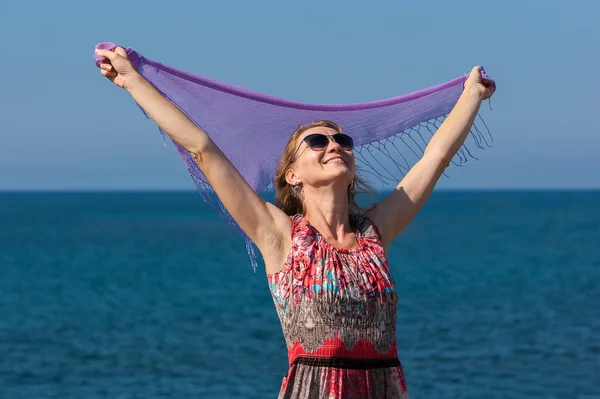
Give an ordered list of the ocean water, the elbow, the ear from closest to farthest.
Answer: the ear, the elbow, the ocean water

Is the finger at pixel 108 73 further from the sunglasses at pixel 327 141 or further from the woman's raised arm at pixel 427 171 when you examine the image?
the woman's raised arm at pixel 427 171

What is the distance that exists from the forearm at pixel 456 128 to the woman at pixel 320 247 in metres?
0.17

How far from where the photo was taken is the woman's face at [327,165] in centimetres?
417

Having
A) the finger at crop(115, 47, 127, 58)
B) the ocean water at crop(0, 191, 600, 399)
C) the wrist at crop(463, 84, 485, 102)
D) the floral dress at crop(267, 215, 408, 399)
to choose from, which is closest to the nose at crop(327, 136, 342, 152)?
the floral dress at crop(267, 215, 408, 399)

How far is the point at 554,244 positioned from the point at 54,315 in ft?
104

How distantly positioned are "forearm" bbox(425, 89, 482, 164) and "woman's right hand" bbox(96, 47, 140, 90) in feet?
4.26

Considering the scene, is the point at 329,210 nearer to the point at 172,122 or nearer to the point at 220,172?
the point at 220,172

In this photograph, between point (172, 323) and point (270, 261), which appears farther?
point (172, 323)

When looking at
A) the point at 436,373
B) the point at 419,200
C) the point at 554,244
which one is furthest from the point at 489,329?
the point at 554,244

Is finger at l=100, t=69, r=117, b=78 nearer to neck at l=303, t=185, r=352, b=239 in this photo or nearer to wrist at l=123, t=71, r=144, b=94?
wrist at l=123, t=71, r=144, b=94

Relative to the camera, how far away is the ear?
14.4 ft

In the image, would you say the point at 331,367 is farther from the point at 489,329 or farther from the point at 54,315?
the point at 54,315

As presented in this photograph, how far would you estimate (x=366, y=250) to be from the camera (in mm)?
4156

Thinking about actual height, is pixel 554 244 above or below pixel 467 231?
below
